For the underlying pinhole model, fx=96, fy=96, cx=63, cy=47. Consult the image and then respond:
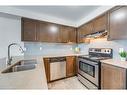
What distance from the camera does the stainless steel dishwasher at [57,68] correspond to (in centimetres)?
316

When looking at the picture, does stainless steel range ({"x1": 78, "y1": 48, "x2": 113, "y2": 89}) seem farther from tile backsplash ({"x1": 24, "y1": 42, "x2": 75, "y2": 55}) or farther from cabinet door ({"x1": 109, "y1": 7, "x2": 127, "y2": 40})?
tile backsplash ({"x1": 24, "y1": 42, "x2": 75, "y2": 55})

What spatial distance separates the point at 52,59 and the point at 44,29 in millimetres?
1062

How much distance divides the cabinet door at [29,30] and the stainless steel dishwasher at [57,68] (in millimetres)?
962

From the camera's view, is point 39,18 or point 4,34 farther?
point 39,18

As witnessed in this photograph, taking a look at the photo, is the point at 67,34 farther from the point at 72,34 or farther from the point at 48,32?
the point at 48,32

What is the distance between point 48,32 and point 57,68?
1.29 m

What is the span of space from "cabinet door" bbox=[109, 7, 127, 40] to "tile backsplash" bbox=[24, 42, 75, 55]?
221cm

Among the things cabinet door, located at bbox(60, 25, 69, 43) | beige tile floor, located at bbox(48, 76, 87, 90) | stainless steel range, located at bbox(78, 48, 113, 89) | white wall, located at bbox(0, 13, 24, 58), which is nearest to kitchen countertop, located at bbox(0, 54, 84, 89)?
stainless steel range, located at bbox(78, 48, 113, 89)

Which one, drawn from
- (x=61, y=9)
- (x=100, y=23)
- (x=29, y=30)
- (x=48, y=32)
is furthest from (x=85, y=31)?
(x=29, y=30)

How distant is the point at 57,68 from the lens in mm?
3277

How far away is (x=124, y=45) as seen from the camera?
2146mm
